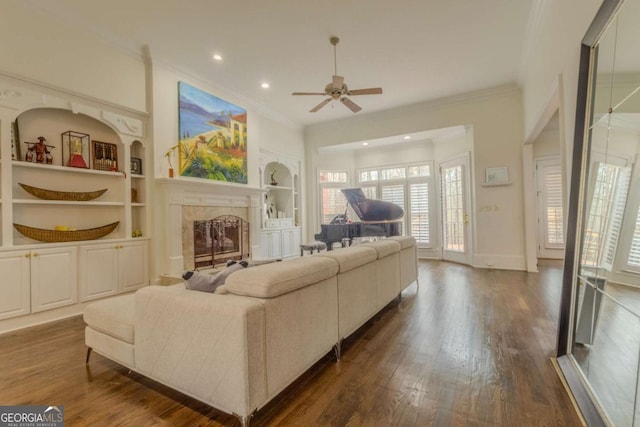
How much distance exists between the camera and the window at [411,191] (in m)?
7.40

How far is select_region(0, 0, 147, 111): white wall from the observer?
10.3 ft

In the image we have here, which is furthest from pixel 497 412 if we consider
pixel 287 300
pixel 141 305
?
pixel 141 305

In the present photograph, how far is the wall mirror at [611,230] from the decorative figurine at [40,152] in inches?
207

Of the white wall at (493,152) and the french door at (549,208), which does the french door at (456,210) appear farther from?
the french door at (549,208)

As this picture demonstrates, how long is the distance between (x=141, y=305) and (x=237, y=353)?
845 millimetres

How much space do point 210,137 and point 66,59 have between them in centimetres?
210

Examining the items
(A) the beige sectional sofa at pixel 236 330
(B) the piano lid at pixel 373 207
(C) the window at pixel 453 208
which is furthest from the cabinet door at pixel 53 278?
(C) the window at pixel 453 208

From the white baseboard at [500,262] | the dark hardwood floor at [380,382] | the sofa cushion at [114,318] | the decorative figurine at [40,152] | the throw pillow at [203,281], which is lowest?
the dark hardwood floor at [380,382]

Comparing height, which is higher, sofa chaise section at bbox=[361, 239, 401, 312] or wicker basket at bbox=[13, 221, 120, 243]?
wicker basket at bbox=[13, 221, 120, 243]

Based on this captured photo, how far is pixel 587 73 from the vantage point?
203cm

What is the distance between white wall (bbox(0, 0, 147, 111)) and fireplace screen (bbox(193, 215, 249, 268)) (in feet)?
6.90

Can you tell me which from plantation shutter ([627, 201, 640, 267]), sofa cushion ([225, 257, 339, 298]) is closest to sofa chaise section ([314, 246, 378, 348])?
sofa cushion ([225, 257, 339, 298])

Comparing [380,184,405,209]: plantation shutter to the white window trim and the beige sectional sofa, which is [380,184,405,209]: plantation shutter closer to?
→ the white window trim

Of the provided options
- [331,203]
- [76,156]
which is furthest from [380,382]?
[331,203]
